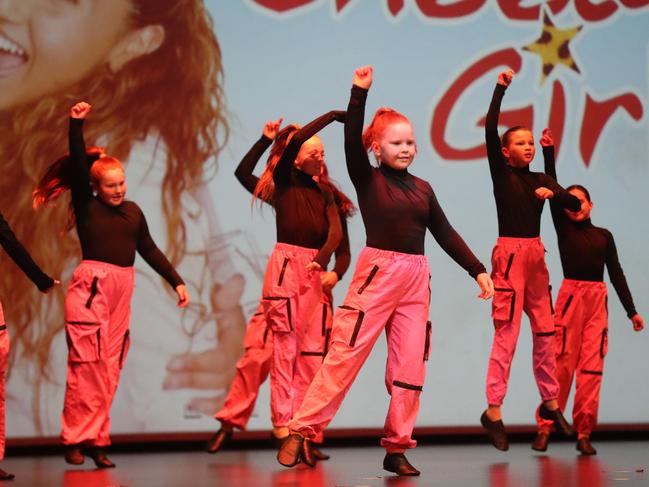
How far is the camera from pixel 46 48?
5922mm

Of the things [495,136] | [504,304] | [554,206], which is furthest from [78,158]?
[554,206]

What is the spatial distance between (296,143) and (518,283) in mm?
1264

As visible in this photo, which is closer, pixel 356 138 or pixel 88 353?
pixel 356 138

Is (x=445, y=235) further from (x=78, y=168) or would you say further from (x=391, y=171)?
(x=78, y=168)

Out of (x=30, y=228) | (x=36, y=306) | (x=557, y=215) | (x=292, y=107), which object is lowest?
(x=36, y=306)

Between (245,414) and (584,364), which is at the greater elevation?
(584,364)

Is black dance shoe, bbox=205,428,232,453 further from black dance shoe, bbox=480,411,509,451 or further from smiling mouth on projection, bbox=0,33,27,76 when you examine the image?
smiling mouth on projection, bbox=0,33,27,76

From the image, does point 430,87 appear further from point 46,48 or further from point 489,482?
point 489,482

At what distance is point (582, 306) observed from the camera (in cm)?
548

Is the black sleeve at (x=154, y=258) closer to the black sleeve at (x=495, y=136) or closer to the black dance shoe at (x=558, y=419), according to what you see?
the black sleeve at (x=495, y=136)

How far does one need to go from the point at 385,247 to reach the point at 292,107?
7.42 ft

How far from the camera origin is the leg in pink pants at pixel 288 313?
4.83 metres

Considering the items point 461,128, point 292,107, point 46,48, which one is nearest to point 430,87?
point 461,128

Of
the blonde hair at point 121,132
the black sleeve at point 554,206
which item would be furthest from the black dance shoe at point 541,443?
the blonde hair at point 121,132
